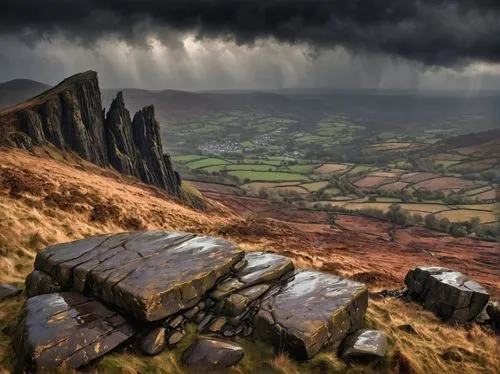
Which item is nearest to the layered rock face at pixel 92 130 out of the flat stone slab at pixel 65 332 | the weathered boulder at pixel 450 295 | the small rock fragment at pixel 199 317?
the flat stone slab at pixel 65 332

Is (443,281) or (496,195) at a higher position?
(443,281)

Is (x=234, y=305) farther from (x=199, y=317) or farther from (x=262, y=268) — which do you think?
(x=262, y=268)

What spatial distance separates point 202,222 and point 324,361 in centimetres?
2620

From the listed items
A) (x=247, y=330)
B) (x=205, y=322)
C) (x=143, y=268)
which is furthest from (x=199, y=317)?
(x=143, y=268)

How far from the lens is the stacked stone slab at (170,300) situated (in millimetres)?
12234

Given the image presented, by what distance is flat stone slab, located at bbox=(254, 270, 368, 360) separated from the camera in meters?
13.0

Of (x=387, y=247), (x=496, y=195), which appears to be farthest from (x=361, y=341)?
(x=496, y=195)

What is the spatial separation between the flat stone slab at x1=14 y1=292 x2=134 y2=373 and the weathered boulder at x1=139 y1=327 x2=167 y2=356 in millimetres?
490

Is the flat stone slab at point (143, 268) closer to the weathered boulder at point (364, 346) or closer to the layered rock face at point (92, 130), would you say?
the weathered boulder at point (364, 346)

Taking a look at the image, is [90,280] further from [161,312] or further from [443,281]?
[443,281]

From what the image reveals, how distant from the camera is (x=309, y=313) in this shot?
1386 centimetres

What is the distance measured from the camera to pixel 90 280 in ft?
46.1

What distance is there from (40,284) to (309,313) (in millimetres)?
10159

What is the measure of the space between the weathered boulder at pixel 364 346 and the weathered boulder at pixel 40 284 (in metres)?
10.7
